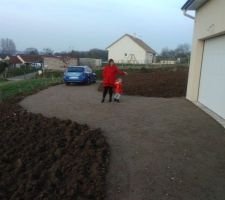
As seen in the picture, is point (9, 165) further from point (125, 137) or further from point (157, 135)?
point (157, 135)

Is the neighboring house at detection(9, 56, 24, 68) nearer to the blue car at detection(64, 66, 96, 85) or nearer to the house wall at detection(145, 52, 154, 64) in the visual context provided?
the house wall at detection(145, 52, 154, 64)

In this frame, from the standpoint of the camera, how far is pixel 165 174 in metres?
6.55

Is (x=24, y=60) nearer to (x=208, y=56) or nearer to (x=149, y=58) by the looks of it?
(x=149, y=58)

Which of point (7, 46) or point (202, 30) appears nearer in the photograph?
point (202, 30)

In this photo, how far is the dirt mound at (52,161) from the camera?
6.06m

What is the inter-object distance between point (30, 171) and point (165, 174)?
2.41 meters

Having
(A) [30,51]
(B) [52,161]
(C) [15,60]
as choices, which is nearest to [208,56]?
(B) [52,161]

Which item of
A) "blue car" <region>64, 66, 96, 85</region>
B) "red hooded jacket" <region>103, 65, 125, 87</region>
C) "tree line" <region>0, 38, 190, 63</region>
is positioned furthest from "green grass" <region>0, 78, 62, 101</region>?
"tree line" <region>0, 38, 190, 63</region>

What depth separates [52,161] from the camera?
7.51 meters

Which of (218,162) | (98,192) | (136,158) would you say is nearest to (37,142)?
(136,158)

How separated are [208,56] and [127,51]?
71.2 metres

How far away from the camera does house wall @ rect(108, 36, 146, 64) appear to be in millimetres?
83938

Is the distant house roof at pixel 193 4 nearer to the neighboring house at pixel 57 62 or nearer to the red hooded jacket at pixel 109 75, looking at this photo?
the red hooded jacket at pixel 109 75

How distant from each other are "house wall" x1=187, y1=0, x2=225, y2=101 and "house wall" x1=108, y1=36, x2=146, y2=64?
68767 millimetres
